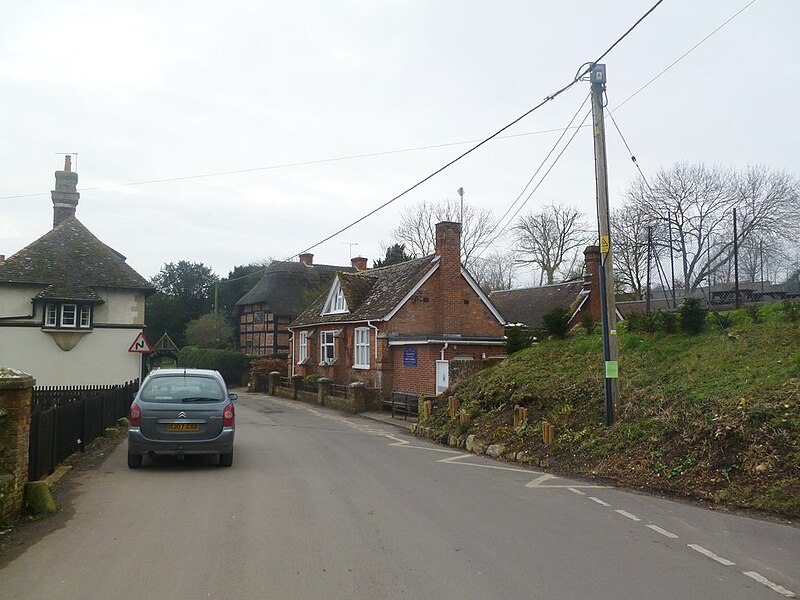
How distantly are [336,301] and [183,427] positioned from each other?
23.8 metres

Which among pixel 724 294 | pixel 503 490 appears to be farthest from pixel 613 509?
pixel 724 294

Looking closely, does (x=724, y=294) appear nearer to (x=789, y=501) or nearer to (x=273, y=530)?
(x=789, y=501)

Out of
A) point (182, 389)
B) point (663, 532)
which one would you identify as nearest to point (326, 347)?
point (182, 389)

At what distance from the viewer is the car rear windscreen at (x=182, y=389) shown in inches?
428

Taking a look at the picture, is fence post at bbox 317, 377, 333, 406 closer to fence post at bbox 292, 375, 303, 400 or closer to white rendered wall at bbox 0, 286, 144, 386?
fence post at bbox 292, 375, 303, 400

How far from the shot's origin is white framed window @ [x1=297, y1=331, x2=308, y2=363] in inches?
1452

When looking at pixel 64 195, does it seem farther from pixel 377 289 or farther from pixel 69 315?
pixel 377 289

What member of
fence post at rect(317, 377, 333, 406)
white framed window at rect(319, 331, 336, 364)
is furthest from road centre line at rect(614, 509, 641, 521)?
white framed window at rect(319, 331, 336, 364)

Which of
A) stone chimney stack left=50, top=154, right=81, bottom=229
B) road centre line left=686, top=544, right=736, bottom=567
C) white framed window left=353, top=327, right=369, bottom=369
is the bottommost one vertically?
road centre line left=686, top=544, right=736, bottom=567

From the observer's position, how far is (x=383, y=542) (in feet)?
21.8

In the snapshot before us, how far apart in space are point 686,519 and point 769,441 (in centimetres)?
240

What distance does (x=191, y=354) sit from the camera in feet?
159

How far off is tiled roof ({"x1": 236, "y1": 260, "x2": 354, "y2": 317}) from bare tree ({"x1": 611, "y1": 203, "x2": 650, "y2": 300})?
21.4m

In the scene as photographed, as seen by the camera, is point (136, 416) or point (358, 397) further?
point (358, 397)
